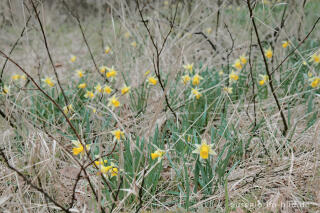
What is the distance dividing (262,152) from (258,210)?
604 mm

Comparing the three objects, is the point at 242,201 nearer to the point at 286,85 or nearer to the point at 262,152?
the point at 262,152

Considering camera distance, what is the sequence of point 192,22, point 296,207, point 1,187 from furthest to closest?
1. point 192,22
2. point 1,187
3. point 296,207

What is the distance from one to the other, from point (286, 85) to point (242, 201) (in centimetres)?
157

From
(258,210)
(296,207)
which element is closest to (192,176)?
(258,210)

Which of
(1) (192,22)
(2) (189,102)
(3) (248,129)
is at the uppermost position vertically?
(1) (192,22)

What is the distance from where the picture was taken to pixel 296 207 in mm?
1482

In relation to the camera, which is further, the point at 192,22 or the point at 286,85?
the point at 192,22

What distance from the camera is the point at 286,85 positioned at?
8.89 ft

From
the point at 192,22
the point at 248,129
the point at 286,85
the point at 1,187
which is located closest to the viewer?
the point at 1,187

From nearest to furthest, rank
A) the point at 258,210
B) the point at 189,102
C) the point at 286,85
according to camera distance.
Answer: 1. the point at 258,210
2. the point at 189,102
3. the point at 286,85

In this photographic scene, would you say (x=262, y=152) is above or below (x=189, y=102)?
below

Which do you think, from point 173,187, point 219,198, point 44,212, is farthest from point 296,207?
point 44,212

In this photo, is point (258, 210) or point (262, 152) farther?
point (262, 152)

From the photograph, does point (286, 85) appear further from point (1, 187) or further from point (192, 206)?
point (1, 187)
